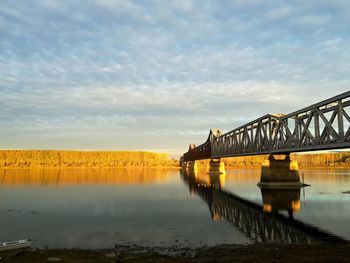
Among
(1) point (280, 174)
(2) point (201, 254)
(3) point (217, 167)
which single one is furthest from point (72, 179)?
(2) point (201, 254)

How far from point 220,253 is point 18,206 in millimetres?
32100

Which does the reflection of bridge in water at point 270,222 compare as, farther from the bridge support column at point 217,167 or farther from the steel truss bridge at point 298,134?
the bridge support column at point 217,167

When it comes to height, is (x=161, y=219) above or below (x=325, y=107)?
below

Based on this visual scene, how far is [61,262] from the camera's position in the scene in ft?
56.2

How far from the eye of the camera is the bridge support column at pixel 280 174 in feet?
220

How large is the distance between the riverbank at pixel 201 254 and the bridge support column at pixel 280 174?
152 feet

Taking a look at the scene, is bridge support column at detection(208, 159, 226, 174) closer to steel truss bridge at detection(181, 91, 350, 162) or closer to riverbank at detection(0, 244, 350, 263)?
steel truss bridge at detection(181, 91, 350, 162)

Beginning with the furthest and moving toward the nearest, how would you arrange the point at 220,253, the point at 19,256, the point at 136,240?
the point at 136,240
the point at 220,253
the point at 19,256

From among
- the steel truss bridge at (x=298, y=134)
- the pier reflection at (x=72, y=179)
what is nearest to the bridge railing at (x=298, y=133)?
the steel truss bridge at (x=298, y=134)

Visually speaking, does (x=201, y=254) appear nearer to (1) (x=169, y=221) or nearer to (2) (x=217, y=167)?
(1) (x=169, y=221)

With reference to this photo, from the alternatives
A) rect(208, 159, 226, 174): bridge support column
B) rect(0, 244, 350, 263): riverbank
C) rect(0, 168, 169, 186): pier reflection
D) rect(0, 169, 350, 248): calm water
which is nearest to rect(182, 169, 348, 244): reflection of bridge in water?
rect(0, 169, 350, 248): calm water

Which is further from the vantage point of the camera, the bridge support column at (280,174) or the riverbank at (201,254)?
the bridge support column at (280,174)

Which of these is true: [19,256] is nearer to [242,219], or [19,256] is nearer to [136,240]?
[136,240]

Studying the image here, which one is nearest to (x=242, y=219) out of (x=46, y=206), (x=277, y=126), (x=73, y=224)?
(x=73, y=224)
